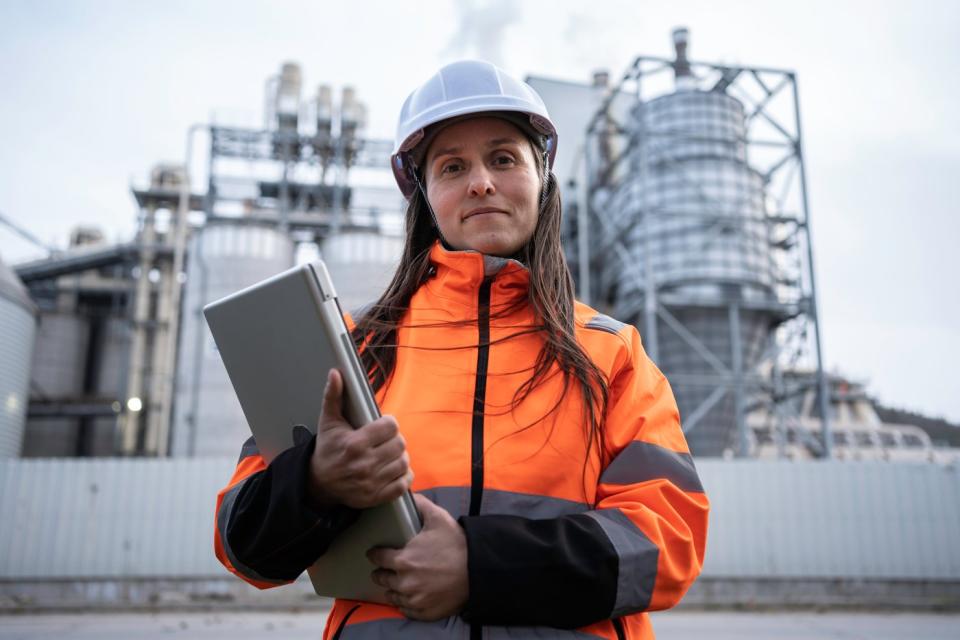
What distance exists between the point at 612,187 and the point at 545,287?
1753 cm

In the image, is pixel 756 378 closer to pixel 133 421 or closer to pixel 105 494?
pixel 105 494

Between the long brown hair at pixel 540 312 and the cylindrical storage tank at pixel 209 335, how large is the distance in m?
16.9

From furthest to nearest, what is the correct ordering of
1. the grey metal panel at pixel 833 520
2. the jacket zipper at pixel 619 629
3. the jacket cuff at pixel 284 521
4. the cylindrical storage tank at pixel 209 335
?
the cylindrical storage tank at pixel 209 335, the grey metal panel at pixel 833 520, the jacket zipper at pixel 619 629, the jacket cuff at pixel 284 521

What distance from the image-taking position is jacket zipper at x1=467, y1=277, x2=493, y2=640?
1.35 metres

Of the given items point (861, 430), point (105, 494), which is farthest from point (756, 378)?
point (861, 430)

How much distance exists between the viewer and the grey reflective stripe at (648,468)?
1.38 metres

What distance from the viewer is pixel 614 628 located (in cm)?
134

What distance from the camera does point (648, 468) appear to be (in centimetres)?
138

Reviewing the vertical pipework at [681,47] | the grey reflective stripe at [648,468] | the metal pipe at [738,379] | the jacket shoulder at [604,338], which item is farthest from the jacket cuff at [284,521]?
the vertical pipework at [681,47]

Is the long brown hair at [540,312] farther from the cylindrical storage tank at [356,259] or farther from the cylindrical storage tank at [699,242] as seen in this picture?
the cylindrical storage tank at [356,259]

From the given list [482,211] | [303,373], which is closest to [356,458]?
[303,373]

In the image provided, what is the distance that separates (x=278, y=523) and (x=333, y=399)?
0.89 feet

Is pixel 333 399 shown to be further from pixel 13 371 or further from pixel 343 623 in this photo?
pixel 13 371

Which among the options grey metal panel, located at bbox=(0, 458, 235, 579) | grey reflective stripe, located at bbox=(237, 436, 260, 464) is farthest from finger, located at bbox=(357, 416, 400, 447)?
grey metal panel, located at bbox=(0, 458, 235, 579)
